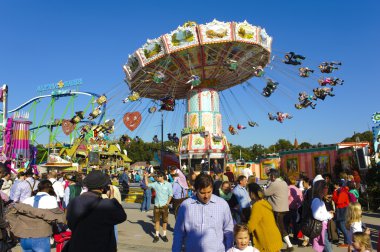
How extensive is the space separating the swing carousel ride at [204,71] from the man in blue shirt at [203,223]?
19.5 meters

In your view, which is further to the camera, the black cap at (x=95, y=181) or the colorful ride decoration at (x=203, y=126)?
the colorful ride decoration at (x=203, y=126)

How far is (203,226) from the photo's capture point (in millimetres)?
3607

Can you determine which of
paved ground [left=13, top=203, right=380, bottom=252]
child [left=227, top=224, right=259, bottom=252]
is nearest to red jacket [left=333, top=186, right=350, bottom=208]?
paved ground [left=13, top=203, right=380, bottom=252]

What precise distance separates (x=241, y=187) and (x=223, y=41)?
1747 cm

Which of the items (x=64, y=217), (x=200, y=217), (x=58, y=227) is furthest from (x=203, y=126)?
(x=200, y=217)

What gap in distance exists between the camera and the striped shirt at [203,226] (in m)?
3.60

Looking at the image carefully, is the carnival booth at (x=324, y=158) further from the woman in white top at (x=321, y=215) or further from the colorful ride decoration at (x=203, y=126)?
the woman in white top at (x=321, y=215)

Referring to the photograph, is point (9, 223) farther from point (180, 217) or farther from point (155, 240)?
point (155, 240)

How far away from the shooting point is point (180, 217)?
3.72 meters

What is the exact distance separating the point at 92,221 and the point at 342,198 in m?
6.60

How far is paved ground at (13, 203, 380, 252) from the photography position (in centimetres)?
805

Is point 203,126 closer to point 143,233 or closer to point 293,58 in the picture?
point 293,58

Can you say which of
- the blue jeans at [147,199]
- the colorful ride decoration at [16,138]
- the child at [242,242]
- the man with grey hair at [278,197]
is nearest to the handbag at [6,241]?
the child at [242,242]

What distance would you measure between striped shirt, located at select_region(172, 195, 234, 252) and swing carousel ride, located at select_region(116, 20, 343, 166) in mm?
19511
